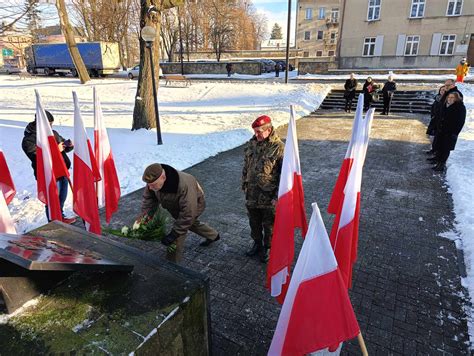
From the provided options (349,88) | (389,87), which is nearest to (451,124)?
(389,87)

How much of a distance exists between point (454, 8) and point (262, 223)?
1419 inches

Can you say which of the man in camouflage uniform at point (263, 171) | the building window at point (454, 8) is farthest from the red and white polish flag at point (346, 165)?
the building window at point (454, 8)

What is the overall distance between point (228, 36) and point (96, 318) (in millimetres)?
49697

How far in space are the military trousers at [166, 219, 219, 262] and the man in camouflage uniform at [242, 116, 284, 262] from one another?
2.29 ft

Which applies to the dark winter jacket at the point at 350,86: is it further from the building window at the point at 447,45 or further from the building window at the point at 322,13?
the building window at the point at 322,13

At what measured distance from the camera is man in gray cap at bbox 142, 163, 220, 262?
3.37 m

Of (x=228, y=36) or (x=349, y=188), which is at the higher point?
(x=228, y=36)

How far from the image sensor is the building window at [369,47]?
3285 cm

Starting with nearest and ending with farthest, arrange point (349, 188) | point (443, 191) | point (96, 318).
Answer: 1. point (96, 318)
2. point (349, 188)
3. point (443, 191)

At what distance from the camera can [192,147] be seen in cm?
979

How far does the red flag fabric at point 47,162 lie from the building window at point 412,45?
35.8 metres

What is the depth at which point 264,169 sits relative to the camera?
387 centimetres

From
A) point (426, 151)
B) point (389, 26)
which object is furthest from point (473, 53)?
point (426, 151)

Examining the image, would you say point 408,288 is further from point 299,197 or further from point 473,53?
point 473,53
